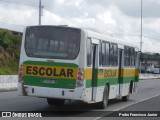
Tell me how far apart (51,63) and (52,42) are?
77 cm

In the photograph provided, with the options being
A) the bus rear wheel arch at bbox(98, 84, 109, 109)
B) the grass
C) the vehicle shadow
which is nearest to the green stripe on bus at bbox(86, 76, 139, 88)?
the bus rear wheel arch at bbox(98, 84, 109, 109)

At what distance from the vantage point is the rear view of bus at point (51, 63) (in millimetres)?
15570

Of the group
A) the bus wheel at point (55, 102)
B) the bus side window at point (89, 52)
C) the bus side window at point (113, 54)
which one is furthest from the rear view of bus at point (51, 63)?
the bus side window at point (113, 54)

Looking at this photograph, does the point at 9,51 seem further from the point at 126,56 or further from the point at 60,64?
the point at 60,64

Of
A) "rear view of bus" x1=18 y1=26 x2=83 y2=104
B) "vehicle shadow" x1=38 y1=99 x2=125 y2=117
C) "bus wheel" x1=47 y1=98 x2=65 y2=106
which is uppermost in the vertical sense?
"rear view of bus" x1=18 y1=26 x2=83 y2=104

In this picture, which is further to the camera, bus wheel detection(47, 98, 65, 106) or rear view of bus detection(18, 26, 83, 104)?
bus wheel detection(47, 98, 65, 106)

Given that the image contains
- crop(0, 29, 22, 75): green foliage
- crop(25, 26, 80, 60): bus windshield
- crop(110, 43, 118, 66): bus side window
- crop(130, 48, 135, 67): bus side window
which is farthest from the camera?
crop(0, 29, 22, 75): green foliage

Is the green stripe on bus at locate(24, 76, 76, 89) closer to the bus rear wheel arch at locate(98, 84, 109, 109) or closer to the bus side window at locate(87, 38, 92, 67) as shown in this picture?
the bus side window at locate(87, 38, 92, 67)

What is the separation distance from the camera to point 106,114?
16.9 meters

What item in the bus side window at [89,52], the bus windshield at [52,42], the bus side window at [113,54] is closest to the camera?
the bus windshield at [52,42]

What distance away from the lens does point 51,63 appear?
1577 cm

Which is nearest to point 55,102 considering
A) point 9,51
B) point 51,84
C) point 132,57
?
point 51,84

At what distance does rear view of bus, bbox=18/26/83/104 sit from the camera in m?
15.6

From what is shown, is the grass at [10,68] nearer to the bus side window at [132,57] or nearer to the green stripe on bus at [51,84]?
the bus side window at [132,57]
